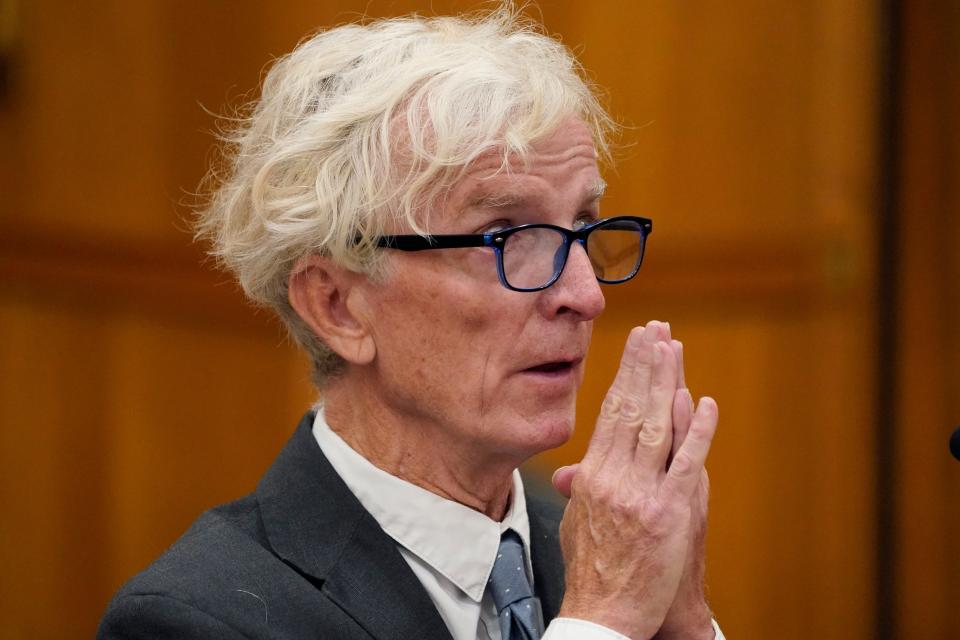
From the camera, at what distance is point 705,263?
3.36 m

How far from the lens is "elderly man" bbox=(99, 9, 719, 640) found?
5.28 feet

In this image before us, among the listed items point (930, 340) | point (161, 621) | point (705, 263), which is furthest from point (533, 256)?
point (930, 340)

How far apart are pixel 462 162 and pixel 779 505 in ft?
6.48

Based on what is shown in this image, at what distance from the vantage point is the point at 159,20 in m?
3.28

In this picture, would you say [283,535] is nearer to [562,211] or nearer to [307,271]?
[307,271]

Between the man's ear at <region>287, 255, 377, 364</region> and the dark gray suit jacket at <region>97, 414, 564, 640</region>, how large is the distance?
174mm

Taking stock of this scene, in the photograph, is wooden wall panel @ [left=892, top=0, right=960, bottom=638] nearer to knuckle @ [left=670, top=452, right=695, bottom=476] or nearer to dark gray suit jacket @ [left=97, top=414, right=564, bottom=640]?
knuckle @ [left=670, top=452, right=695, bottom=476]

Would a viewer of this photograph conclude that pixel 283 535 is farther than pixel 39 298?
No

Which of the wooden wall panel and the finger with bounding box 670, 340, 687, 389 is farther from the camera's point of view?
the wooden wall panel

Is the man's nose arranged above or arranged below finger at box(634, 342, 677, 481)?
above

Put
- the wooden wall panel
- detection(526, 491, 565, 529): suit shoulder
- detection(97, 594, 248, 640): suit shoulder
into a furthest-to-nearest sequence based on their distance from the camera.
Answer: the wooden wall panel < detection(526, 491, 565, 529): suit shoulder < detection(97, 594, 248, 640): suit shoulder

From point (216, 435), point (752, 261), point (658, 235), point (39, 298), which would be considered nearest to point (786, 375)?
point (752, 261)

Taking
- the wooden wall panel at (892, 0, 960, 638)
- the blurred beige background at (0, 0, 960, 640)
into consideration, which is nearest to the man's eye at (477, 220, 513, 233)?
the blurred beige background at (0, 0, 960, 640)

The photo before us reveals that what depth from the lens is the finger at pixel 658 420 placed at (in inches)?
63.7
